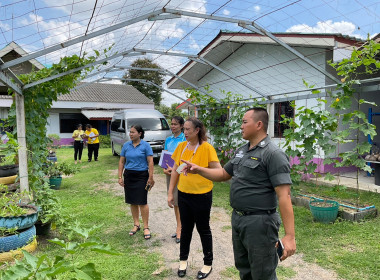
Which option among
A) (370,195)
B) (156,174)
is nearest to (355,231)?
(370,195)

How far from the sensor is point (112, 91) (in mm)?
25594

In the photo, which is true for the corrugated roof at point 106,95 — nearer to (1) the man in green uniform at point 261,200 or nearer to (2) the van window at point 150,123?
(2) the van window at point 150,123

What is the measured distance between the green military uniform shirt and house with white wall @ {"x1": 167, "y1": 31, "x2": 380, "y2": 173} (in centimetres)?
433

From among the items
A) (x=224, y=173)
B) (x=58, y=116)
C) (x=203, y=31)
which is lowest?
(x=224, y=173)

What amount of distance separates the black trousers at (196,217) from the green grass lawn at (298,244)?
0.36m

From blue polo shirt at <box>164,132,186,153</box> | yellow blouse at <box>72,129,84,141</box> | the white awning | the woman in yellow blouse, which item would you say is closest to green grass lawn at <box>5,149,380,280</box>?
the woman in yellow blouse

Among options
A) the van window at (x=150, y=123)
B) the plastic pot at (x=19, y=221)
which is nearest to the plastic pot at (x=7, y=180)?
the plastic pot at (x=19, y=221)

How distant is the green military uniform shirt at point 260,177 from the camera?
199 centimetres

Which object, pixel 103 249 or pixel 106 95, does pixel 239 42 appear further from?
pixel 106 95

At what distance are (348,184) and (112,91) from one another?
2214 centimetres

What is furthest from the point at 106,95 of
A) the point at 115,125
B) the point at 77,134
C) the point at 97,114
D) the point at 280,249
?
the point at 280,249

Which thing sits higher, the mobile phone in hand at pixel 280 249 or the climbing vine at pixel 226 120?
the climbing vine at pixel 226 120

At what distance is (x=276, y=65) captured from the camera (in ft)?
26.3

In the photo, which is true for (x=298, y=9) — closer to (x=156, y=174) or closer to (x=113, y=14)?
(x=113, y=14)
